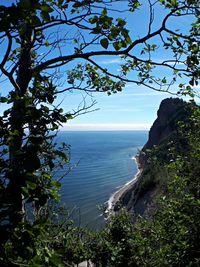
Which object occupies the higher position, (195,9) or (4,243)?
(195,9)

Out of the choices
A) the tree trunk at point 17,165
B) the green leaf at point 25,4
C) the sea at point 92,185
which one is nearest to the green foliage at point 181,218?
the tree trunk at point 17,165

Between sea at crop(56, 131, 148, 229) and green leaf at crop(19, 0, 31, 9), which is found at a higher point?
green leaf at crop(19, 0, 31, 9)

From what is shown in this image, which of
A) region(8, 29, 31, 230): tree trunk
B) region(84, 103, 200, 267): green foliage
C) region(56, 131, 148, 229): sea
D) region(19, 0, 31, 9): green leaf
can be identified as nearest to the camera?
region(19, 0, 31, 9): green leaf

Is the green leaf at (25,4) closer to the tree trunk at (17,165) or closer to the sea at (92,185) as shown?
the tree trunk at (17,165)

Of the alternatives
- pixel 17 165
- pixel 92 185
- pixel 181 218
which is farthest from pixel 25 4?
pixel 92 185

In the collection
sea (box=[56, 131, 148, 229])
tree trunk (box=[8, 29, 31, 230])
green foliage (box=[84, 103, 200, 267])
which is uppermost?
tree trunk (box=[8, 29, 31, 230])

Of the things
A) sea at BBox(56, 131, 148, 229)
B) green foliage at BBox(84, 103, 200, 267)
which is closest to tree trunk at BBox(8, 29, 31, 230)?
green foliage at BBox(84, 103, 200, 267)

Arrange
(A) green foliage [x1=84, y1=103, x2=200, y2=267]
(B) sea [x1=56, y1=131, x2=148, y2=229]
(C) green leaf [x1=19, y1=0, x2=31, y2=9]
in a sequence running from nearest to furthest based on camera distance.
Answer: (C) green leaf [x1=19, y1=0, x2=31, y2=9] → (A) green foliage [x1=84, y1=103, x2=200, y2=267] → (B) sea [x1=56, y1=131, x2=148, y2=229]

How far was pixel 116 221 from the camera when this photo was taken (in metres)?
17.4

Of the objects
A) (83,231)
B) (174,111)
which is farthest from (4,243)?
(174,111)

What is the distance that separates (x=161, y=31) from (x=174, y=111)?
86625 millimetres

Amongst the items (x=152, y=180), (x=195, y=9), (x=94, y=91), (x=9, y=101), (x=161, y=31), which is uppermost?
(x=195, y=9)

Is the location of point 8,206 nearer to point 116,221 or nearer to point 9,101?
point 9,101

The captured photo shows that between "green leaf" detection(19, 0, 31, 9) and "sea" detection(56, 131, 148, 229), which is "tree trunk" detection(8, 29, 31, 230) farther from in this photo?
"sea" detection(56, 131, 148, 229)
